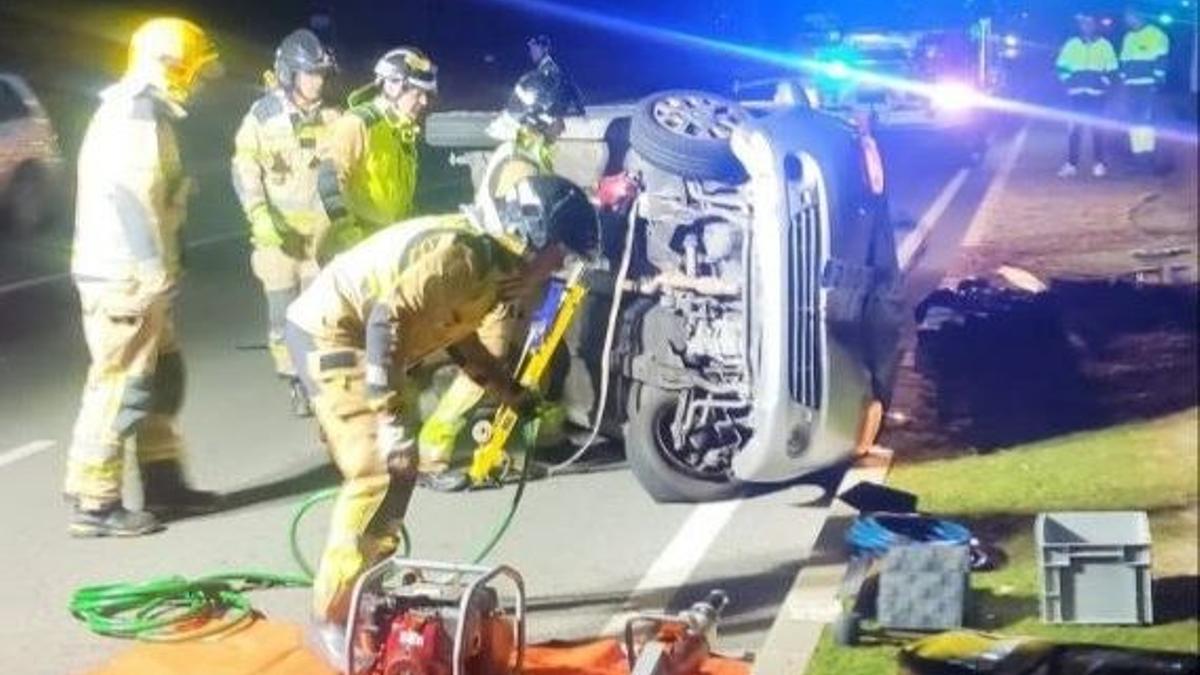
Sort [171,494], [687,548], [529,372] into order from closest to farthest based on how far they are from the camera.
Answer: [529,372] → [687,548] → [171,494]

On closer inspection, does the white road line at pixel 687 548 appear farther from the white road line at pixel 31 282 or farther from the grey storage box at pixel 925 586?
the white road line at pixel 31 282

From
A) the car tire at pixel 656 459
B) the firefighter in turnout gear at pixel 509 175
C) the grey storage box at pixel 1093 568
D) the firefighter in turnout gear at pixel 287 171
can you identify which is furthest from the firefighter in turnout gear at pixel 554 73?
the grey storage box at pixel 1093 568

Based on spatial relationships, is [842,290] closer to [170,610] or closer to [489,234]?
[489,234]

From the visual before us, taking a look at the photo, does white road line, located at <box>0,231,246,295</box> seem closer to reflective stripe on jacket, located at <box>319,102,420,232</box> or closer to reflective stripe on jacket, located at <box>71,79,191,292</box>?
reflective stripe on jacket, located at <box>71,79,191,292</box>

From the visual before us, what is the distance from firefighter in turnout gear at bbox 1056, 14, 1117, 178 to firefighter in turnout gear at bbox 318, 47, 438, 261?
987mm

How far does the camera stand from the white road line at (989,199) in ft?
10.8

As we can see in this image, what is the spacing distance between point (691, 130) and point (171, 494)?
1272 millimetres

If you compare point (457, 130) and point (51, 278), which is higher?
point (457, 130)

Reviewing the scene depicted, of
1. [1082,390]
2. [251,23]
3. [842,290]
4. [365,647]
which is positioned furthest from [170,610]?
[1082,390]

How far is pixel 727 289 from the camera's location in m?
3.23

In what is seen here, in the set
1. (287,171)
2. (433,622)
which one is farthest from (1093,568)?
(287,171)

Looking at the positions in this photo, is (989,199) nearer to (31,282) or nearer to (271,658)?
(271,658)

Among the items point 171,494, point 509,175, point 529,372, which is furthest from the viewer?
point 171,494

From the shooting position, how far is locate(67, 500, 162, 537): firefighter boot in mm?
3586
